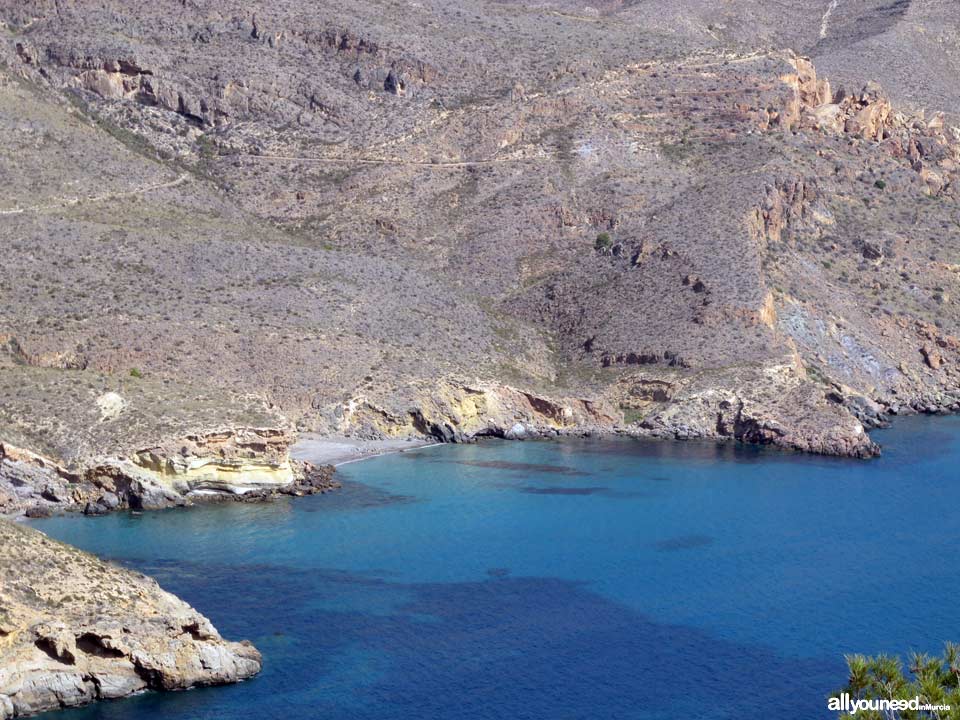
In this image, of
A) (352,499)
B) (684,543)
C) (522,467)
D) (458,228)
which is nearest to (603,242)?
(458,228)

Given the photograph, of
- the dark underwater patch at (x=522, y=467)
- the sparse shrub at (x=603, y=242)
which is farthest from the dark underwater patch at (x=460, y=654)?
the sparse shrub at (x=603, y=242)

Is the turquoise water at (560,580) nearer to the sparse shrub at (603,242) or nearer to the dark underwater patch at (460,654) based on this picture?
the dark underwater patch at (460,654)

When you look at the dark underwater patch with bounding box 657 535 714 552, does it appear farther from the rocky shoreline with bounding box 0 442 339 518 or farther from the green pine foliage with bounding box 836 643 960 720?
the green pine foliage with bounding box 836 643 960 720

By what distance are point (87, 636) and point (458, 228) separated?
222 feet

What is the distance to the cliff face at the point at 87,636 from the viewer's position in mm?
45625

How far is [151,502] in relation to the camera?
70.9 meters

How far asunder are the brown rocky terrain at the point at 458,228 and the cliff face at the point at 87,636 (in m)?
22.9

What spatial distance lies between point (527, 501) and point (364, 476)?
896cm

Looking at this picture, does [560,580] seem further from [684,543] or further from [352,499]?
[352,499]

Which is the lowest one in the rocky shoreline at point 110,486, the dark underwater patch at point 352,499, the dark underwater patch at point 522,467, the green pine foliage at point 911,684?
the dark underwater patch at point 352,499

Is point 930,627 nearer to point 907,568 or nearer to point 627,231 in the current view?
point 907,568

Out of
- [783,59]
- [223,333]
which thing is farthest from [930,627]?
[783,59]

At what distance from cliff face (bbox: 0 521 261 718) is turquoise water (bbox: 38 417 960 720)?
735 millimetres

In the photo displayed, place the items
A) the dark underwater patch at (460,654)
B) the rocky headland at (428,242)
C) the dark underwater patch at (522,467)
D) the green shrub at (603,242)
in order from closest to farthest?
the dark underwater patch at (460,654) → the rocky headland at (428,242) → the dark underwater patch at (522,467) → the green shrub at (603,242)
